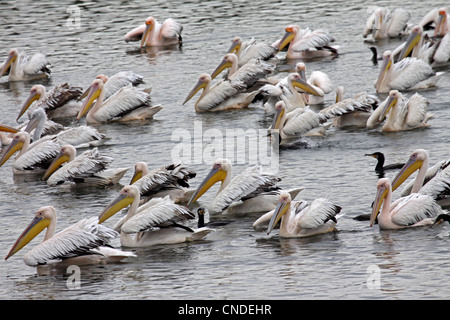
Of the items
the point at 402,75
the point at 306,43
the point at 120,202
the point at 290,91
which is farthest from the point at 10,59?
the point at 120,202

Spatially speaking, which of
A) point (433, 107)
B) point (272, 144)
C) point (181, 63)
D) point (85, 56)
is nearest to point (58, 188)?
point (272, 144)

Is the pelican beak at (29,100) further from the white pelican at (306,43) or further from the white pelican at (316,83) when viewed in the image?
the white pelican at (306,43)

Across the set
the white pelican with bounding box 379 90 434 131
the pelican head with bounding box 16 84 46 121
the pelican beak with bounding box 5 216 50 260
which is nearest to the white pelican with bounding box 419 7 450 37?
the white pelican with bounding box 379 90 434 131

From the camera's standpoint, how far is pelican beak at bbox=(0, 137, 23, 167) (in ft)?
41.8

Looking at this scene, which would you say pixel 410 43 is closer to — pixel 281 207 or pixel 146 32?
pixel 146 32

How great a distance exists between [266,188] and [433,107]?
4.96m

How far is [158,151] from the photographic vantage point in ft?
42.0

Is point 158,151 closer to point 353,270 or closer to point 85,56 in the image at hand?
point 353,270

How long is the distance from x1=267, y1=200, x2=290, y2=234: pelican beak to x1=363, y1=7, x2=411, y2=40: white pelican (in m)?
10.9

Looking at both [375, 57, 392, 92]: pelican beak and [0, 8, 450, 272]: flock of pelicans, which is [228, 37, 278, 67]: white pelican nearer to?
[0, 8, 450, 272]: flock of pelicans

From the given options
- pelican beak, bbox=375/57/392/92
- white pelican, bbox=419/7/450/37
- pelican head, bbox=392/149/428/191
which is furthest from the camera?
white pelican, bbox=419/7/450/37

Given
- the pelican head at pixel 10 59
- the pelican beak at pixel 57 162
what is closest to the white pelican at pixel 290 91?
the pelican beak at pixel 57 162

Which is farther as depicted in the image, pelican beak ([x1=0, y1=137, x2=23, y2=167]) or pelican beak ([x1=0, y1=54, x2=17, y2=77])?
pelican beak ([x1=0, y1=54, x2=17, y2=77])

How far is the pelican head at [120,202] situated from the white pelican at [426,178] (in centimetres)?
283
